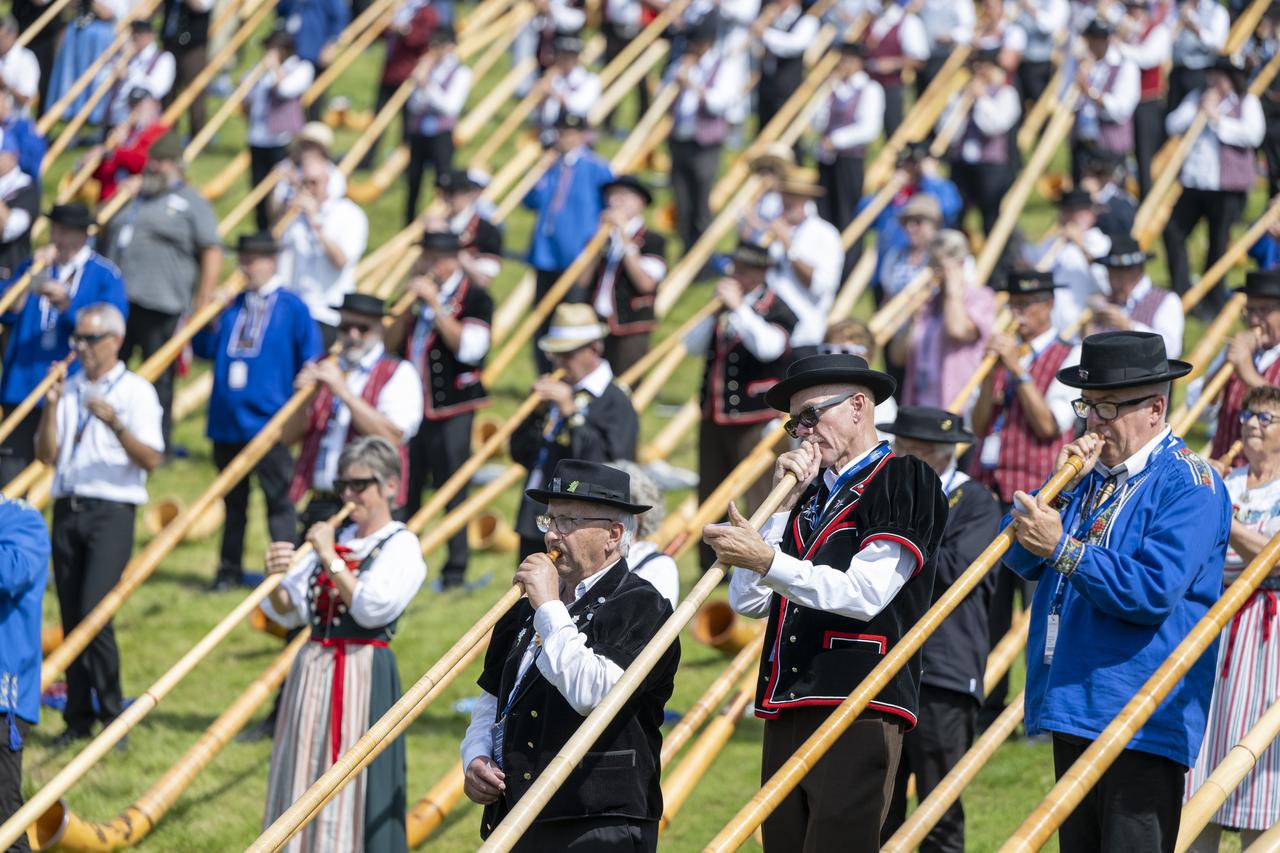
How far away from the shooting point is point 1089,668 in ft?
18.1

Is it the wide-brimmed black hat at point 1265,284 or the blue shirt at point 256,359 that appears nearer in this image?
the wide-brimmed black hat at point 1265,284

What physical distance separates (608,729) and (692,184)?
10.7m

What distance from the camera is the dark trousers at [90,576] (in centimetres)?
914

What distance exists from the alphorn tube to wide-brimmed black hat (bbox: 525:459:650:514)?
865 mm

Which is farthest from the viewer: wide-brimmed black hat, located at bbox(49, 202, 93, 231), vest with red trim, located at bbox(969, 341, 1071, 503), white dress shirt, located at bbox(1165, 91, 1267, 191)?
white dress shirt, located at bbox(1165, 91, 1267, 191)

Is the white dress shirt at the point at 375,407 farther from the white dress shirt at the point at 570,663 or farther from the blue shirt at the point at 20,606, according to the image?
the white dress shirt at the point at 570,663

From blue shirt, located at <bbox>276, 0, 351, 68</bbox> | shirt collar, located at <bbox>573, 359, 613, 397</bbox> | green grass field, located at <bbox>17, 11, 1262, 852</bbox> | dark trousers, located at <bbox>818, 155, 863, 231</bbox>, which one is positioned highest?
blue shirt, located at <bbox>276, 0, 351, 68</bbox>

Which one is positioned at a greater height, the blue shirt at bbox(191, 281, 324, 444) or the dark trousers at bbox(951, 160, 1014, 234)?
the dark trousers at bbox(951, 160, 1014, 234)

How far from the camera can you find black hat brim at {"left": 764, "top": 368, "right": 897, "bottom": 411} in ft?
18.7

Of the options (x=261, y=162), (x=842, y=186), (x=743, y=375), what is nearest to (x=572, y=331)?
(x=743, y=375)

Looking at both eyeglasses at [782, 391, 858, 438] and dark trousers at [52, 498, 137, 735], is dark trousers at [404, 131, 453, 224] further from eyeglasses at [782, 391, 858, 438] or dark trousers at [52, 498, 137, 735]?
eyeglasses at [782, 391, 858, 438]

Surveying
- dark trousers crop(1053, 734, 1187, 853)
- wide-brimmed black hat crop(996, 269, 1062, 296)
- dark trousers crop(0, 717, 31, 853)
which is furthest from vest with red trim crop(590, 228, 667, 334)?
dark trousers crop(1053, 734, 1187, 853)

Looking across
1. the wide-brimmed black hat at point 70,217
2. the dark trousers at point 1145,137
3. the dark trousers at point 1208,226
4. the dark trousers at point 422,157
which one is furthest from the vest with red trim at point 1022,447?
the dark trousers at point 422,157

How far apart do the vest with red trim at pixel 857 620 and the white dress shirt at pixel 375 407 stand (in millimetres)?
4295
